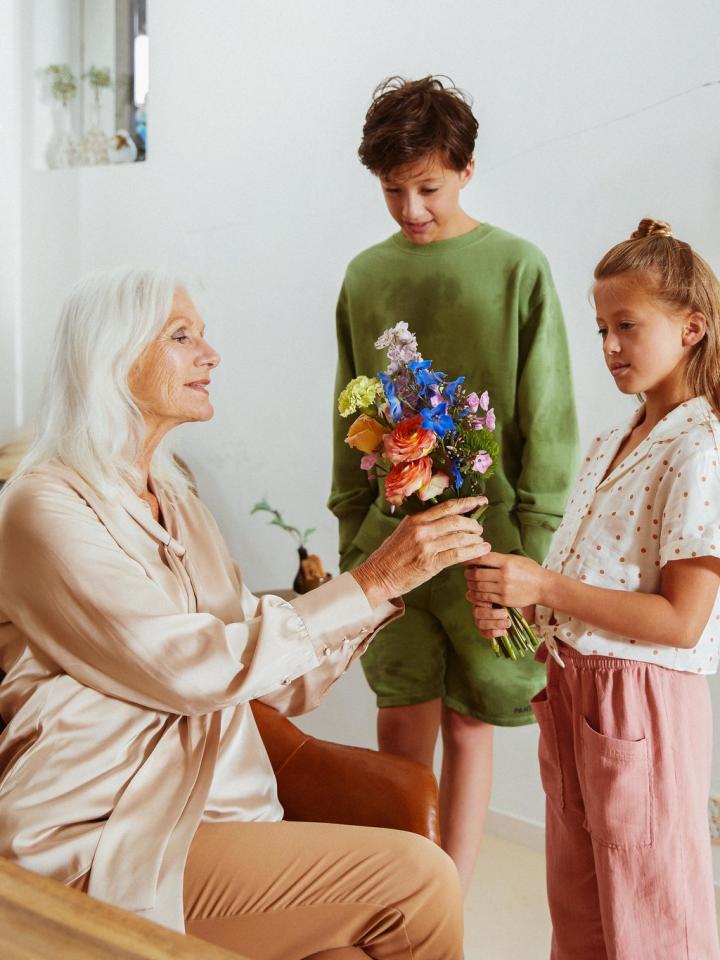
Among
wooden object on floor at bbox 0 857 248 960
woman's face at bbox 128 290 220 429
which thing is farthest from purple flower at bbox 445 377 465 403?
wooden object on floor at bbox 0 857 248 960

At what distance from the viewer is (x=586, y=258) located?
265 centimetres

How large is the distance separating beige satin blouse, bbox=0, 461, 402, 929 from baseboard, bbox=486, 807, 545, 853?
1492mm

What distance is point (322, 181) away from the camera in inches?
125

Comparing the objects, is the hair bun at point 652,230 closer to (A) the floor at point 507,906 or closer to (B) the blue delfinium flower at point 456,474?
(B) the blue delfinium flower at point 456,474

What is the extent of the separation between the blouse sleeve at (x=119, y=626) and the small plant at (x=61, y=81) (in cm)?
227

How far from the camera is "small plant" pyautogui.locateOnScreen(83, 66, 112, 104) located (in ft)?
11.8

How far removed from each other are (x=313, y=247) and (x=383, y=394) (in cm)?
158

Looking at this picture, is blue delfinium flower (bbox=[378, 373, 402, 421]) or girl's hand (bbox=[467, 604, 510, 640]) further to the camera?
girl's hand (bbox=[467, 604, 510, 640])

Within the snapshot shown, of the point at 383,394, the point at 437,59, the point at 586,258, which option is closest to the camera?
the point at 383,394

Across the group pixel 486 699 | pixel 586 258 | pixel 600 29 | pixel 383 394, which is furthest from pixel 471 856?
pixel 600 29

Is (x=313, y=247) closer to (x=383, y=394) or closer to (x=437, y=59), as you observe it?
(x=437, y=59)

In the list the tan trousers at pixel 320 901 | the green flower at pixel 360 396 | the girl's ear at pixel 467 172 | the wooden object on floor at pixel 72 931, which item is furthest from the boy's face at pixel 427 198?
the wooden object on floor at pixel 72 931

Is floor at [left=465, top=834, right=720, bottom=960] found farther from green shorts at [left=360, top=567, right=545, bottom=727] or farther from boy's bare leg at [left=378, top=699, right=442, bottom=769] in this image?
green shorts at [left=360, top=567, right=545, bottom=727]

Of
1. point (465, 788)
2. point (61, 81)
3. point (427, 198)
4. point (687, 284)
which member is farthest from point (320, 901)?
point (61, 81)
